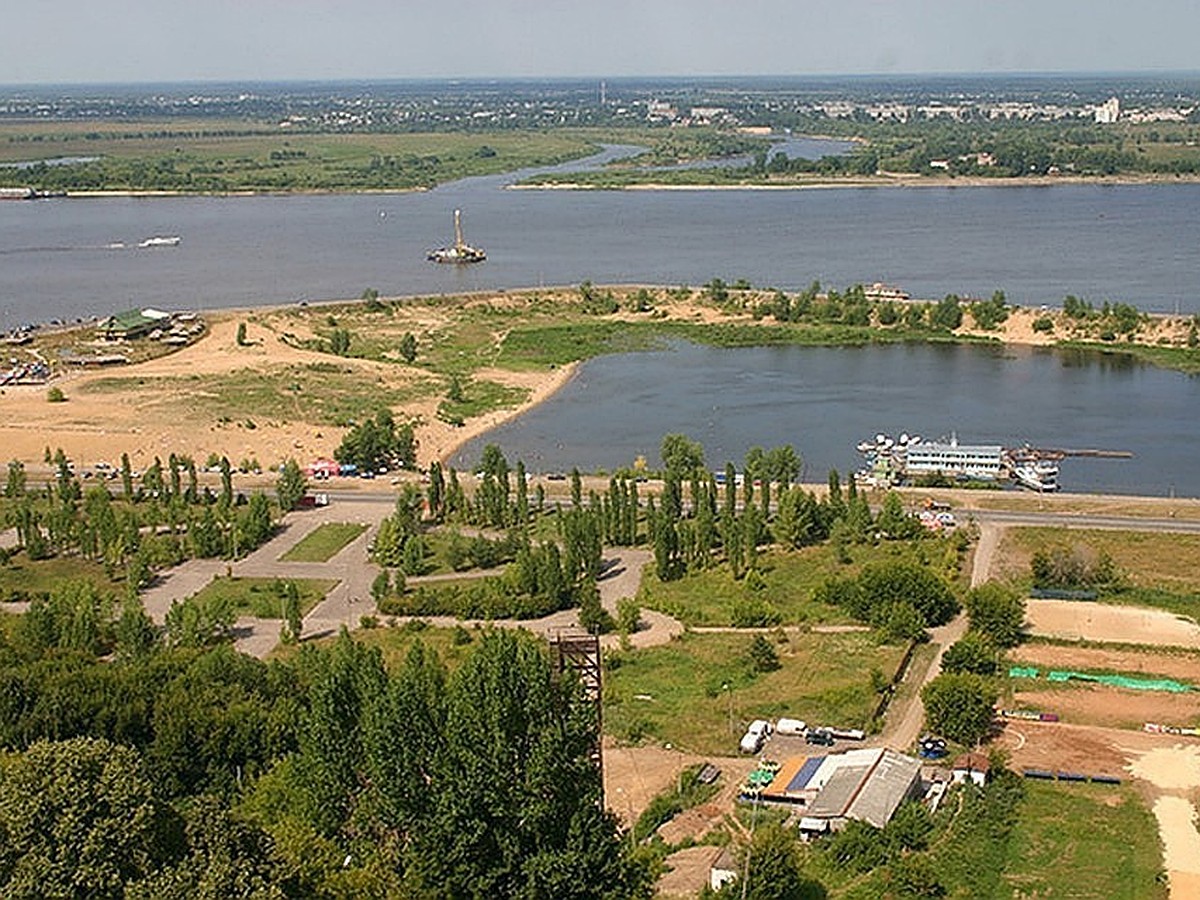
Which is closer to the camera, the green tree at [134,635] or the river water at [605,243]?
the green tree at [134,635]

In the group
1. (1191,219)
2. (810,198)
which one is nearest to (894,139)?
(810,198)

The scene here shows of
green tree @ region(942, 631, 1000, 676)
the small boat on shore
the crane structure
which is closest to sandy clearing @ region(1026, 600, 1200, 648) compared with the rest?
green tree @ region(942, 631, 1000, 676)

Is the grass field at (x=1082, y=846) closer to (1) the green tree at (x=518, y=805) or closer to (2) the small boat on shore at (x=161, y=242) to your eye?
(1) the green tree at (x=518, y=805)

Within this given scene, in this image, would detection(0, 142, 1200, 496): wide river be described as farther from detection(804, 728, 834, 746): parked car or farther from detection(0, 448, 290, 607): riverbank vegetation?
detection(804, 728, 834, 746): parked car

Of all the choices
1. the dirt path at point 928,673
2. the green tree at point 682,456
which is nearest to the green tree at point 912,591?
the dirt path at point 928,673

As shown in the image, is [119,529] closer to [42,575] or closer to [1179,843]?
[42,575]

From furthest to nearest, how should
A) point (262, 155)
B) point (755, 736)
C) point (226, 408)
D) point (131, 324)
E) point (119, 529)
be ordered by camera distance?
point (262, 155)
point (131, 324)
point (226, 408)
point (119, 529)
point (755, 736)

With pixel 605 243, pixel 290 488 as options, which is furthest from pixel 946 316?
Answer: pixel 290 488

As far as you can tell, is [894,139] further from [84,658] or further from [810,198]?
[84,658]
